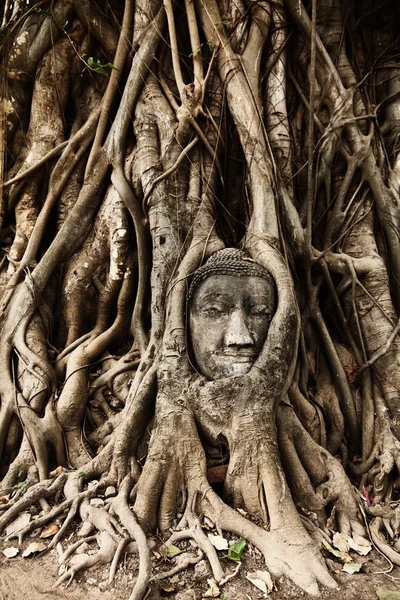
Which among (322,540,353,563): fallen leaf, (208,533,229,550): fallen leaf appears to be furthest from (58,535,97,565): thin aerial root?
(322,540,353,563): fallen leaf

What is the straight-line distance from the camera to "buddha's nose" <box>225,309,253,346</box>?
2512 millimetres

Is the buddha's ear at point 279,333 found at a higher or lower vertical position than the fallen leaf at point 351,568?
higher

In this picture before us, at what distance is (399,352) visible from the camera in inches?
123

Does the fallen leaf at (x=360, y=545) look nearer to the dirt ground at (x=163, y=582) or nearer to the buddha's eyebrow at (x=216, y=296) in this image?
the dirt ground at (x=163, y=582)

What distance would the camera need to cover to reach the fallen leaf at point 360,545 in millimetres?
2107

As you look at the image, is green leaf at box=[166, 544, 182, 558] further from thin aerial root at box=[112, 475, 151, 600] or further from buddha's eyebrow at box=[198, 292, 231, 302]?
buddha's eyebrow at box=[198, 292, 231, 302]

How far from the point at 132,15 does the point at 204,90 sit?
124 centimetres

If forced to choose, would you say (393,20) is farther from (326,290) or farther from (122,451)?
(122,451)

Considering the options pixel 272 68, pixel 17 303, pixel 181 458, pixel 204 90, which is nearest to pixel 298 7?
pixel 272 68

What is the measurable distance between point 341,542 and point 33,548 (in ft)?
5.24

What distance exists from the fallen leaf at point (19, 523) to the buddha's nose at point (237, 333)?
4.97 ft

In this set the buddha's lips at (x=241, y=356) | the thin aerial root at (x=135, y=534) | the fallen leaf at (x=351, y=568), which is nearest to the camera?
the thin aerial root at (x=135, y=534)

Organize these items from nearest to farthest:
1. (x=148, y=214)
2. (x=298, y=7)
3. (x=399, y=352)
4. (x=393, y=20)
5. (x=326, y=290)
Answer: (x=399, y=352) → (x=148, y=214) → (x=326, y=290) → (x=298, y=7) → (x=393, y=20)

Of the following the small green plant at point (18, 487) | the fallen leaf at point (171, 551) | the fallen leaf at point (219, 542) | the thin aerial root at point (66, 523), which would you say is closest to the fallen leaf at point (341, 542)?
the fallen leaf at point (219, 542)
